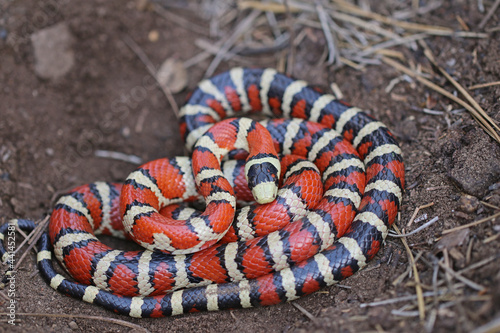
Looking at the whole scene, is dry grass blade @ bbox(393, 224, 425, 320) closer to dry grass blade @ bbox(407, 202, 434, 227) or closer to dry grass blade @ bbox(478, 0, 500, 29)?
dry grass blade @ bbox(407, 202, 434, 227)

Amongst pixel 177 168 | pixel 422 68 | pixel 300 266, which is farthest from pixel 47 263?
pixel 422 68

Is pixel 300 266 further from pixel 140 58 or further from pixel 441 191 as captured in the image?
pixel 140 58

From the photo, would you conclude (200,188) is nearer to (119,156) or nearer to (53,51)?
(119,156)

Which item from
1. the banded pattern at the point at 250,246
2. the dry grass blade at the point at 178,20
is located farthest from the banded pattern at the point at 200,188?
the dry grass blade at the point at 178,20

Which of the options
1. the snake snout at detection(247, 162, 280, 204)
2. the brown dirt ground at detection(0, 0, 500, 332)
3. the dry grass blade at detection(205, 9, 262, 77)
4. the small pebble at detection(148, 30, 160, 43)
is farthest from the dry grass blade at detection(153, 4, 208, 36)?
the snake snout at detection(247, 162, 280, 204)

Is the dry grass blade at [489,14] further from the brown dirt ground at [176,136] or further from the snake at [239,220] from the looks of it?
the snake at [239,220]
